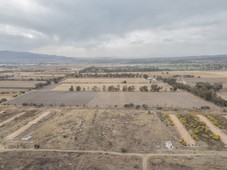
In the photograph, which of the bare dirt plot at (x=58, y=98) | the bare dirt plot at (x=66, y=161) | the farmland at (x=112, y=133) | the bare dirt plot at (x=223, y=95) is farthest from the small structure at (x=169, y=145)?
the bare dirt plot at (x=223, y=95)

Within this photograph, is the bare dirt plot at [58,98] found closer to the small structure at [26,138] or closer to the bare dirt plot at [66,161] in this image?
the small structure at [26,138]

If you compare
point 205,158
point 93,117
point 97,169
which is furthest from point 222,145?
point 93,117

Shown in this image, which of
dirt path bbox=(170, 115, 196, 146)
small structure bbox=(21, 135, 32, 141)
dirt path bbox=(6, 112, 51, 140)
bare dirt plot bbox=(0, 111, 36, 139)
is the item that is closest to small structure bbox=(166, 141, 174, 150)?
dirt path bbox=(170, 115, 196, 146)

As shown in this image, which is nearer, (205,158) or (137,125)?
(205,158)

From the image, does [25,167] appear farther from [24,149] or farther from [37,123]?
[37,123]

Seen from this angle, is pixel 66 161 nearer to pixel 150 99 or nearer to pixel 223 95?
pixel 150 99
